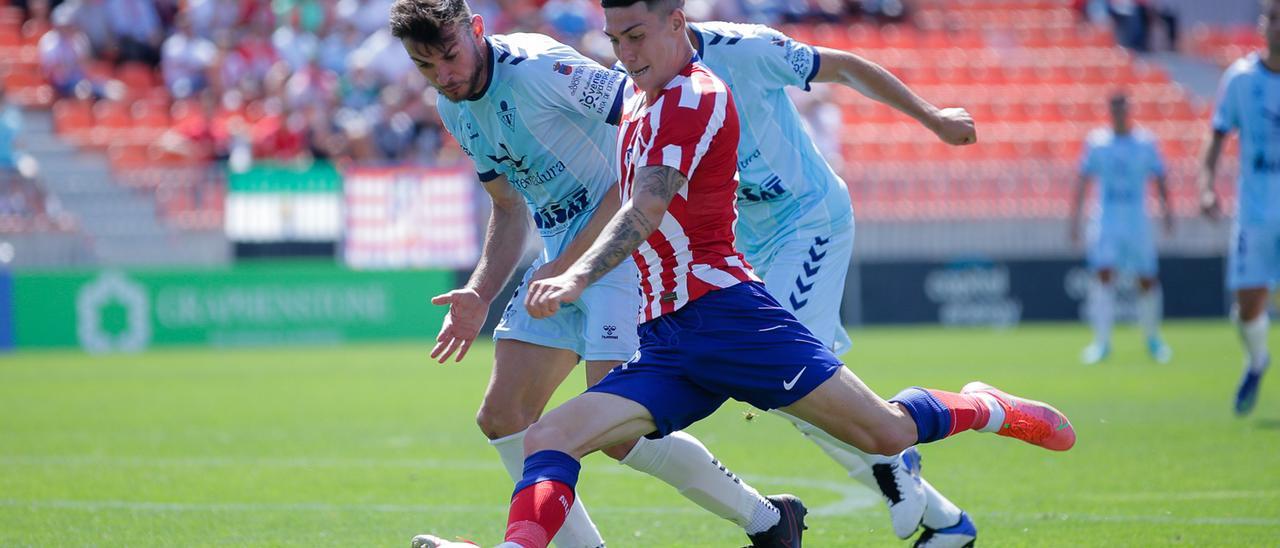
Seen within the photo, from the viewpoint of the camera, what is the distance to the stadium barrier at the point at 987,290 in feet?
76.7

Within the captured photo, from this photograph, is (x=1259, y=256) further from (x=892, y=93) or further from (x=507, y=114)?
(x=507, y=114)

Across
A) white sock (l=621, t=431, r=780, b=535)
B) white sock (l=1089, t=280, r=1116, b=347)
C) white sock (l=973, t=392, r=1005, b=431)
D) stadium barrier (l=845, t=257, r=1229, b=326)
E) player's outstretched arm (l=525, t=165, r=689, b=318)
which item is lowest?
stadium barrier (l=845, t=257, r=1229, b=326)

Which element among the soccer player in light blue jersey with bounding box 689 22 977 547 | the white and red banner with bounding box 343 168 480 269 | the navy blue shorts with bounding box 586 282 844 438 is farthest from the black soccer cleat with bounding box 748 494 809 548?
the white and red banner with bounding box 343 168 480 269

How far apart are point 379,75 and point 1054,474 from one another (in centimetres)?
1724

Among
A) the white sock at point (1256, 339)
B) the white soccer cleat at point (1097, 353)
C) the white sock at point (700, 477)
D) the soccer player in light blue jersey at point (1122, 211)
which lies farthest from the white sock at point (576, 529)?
the soccer player in light blue jersey at point (1122, 211)

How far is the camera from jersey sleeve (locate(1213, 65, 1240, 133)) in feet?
36.7

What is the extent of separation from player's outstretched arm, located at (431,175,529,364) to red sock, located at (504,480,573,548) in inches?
41.1

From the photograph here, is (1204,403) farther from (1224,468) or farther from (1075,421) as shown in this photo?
(1224,468)

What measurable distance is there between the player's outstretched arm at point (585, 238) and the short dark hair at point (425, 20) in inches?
33.2

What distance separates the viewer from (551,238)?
6367mm

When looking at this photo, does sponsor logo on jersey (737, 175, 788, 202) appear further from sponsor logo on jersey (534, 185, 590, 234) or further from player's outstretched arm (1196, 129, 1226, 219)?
player's outstretched arm (1196, 129, 1226, 219)

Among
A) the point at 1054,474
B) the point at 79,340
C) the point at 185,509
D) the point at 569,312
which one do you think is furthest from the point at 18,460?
the point at 79,340

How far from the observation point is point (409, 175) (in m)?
21.8

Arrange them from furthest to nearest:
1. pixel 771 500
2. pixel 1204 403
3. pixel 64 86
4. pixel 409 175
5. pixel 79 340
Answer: pixel 64 86 < pixel 409 175 < pixel 79 340 < pixel 1204 403 < pixel 771 500
